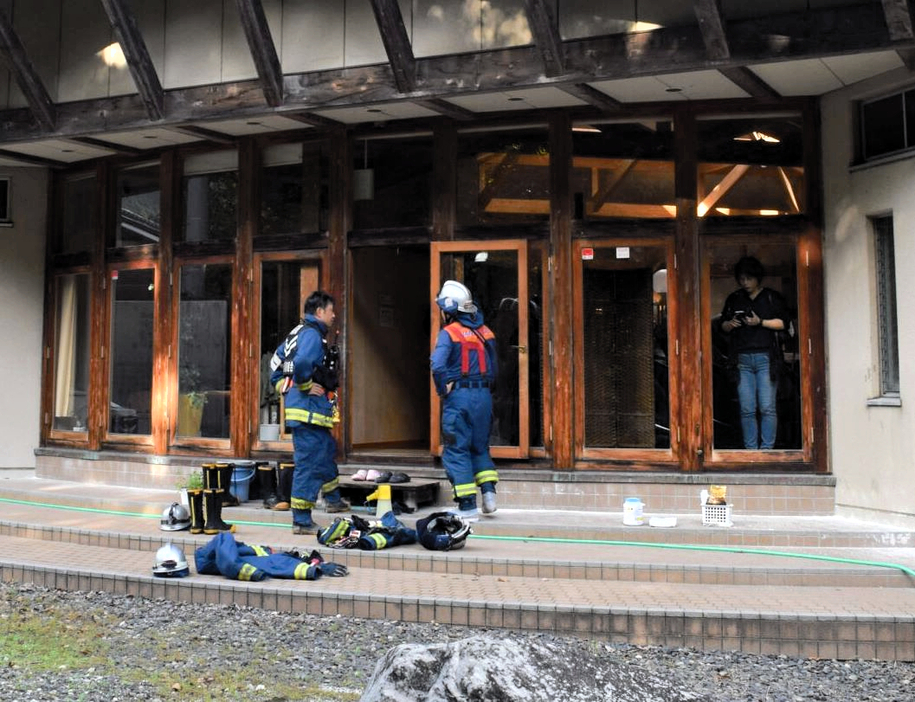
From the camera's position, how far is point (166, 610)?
6867 millimetres

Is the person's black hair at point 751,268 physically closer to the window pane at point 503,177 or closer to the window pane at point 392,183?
the window pane at point 503,177

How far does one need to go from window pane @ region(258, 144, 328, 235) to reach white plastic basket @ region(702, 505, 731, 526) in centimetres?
460

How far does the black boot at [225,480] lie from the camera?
953 centimetres

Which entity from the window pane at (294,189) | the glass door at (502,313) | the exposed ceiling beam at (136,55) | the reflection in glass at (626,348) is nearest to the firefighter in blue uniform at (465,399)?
the glass door at (502,313)

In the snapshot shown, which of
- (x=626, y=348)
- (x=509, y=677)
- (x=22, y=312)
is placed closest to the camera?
(x=509, y=677)

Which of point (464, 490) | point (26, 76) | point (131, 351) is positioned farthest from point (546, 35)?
point (131, 351)

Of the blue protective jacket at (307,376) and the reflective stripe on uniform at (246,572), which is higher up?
the blue protective jacket at (307,376)

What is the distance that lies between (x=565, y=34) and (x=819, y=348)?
3.43 meters

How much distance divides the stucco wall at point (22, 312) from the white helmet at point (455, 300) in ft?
19.6

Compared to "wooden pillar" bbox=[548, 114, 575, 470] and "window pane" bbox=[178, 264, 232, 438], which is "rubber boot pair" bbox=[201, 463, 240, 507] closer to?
"window pane" bbox=[178, 264, 232, 438]

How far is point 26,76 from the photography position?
33.9 feet

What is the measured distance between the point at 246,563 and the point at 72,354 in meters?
6.25

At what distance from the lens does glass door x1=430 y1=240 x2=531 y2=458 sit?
32.3ft

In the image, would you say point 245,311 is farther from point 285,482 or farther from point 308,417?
point 308,417
